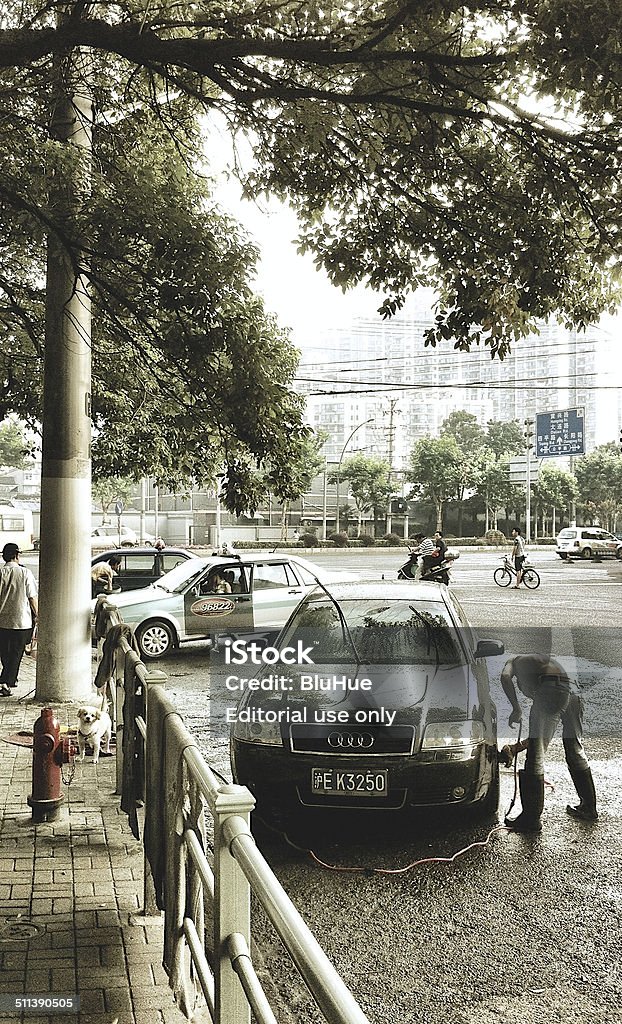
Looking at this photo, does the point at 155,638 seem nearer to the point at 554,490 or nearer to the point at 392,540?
the point at 392,540

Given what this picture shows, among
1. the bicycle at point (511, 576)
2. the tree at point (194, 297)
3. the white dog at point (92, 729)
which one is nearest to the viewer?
the white dog at point (92, 729)

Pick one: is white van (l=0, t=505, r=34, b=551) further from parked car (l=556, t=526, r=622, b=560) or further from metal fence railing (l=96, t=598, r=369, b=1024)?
metal fence railing (l=96, t=598, r=369, b=1024)

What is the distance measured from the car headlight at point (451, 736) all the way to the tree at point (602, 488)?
34.8 meters

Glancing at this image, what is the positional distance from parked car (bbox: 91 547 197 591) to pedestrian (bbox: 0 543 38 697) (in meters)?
6.02

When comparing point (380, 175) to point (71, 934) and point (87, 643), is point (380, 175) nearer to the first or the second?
point (87, 643)

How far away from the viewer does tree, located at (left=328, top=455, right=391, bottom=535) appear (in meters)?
34.3

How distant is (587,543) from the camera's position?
41844 mm

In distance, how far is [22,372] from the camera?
13.7m

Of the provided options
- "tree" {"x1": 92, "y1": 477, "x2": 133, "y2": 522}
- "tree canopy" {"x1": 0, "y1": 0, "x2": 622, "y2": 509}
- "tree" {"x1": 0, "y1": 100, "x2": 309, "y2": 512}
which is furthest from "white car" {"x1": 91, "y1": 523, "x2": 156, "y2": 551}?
"tree canopy" {"x1": 0, "y1": 0, "x2": 622, "y2": 509}

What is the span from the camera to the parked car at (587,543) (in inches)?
1636

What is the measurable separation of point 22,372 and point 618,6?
1039 cm

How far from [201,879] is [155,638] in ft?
34.9

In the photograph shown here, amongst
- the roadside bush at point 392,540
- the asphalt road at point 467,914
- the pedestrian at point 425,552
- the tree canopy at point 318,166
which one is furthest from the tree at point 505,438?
the asphalt road at point 467,914

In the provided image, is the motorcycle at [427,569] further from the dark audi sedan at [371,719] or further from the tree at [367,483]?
the dark audi sedan at [371,719]
